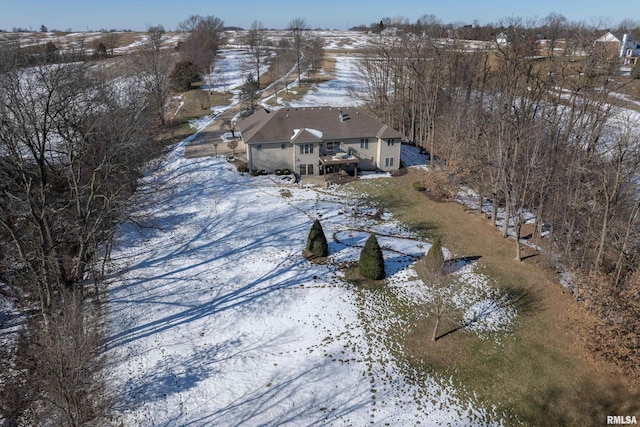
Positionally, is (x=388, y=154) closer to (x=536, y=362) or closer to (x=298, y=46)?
(x=536, y=362)

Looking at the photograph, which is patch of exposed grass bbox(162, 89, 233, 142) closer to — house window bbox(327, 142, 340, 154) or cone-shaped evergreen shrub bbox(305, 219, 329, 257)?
house window bbox(327, 142, 340, 154)

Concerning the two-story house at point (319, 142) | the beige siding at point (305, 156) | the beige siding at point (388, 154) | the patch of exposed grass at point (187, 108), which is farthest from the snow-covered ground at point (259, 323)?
the patch of exposed grass at point (187, 108)

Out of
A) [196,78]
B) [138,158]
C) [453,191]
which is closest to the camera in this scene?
[453,191]

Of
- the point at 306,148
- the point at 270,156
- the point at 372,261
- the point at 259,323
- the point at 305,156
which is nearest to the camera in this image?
the point at 259,323

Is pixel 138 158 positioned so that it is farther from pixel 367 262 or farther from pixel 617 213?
pixel 617 213

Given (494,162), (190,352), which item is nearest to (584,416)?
(190,352)

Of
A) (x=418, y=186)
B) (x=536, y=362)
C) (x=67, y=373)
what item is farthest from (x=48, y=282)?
(x=418, y=186)

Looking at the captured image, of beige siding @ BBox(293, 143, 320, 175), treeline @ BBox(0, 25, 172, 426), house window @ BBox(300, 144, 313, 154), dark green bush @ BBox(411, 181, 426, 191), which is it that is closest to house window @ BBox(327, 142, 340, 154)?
beige siding @ BBox(293, 143, 320, 175)
